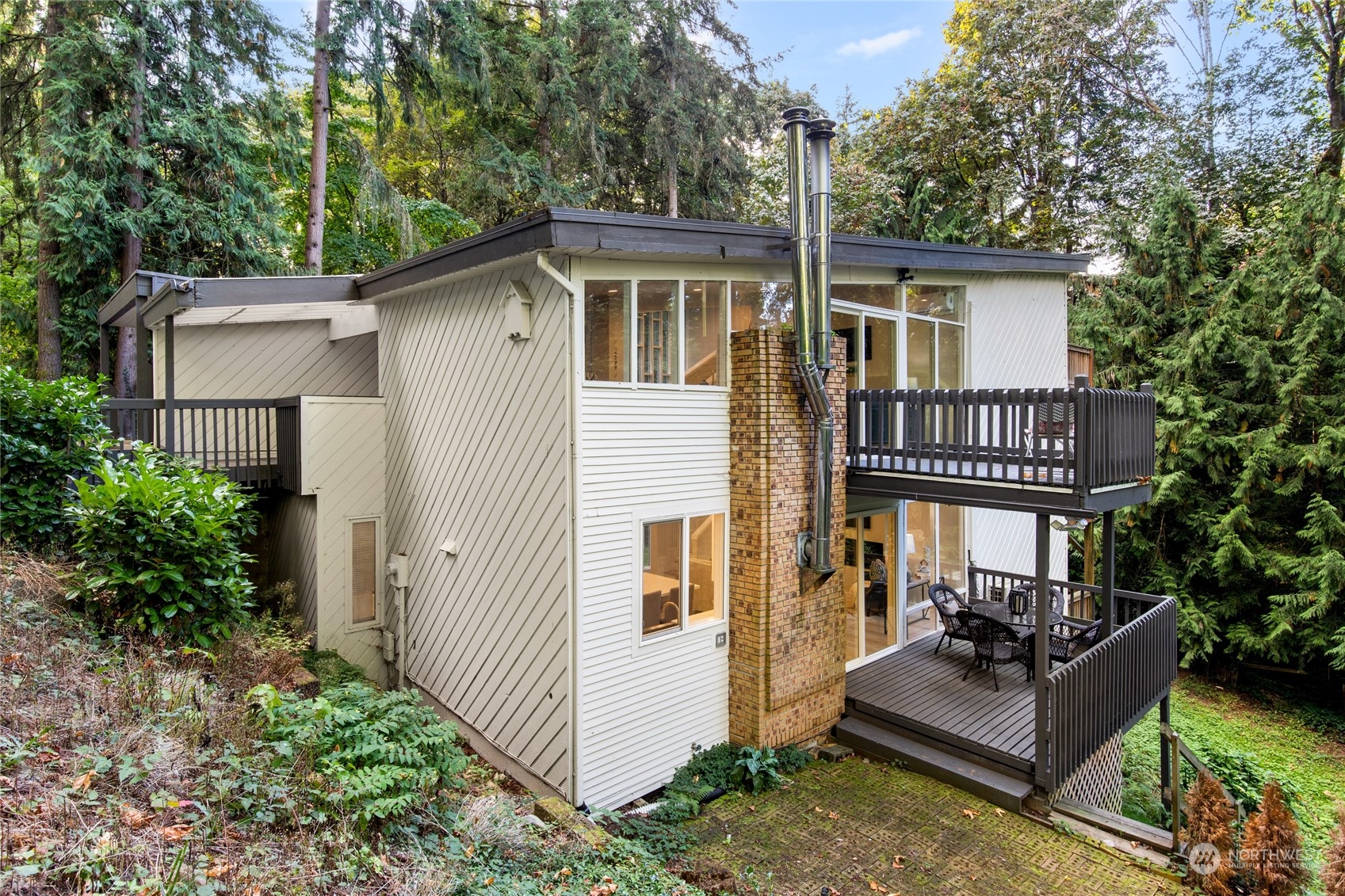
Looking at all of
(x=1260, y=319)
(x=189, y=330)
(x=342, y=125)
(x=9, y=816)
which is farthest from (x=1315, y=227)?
(x=342, y=125)

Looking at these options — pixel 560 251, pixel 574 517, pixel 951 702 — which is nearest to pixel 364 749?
pixel 574 517

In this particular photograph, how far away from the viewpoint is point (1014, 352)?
10.6m

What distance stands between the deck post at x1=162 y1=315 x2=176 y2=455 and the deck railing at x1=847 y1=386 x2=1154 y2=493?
305 inches

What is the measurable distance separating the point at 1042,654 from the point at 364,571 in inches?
307

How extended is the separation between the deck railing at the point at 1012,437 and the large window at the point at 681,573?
199cm

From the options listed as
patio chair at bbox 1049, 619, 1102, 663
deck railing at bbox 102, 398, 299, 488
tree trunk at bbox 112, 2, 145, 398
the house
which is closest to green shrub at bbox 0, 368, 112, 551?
deck railing at bbox 102, 398, 299, 488

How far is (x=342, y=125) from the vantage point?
15742 millimetres

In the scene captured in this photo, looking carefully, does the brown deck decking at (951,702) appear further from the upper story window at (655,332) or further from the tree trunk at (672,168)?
the tree trunk at (672,168)

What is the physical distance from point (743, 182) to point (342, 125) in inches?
409

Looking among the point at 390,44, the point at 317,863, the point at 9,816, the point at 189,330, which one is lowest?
the point at 317,863

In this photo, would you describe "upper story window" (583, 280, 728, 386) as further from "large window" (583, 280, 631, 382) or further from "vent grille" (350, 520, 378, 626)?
"vent grille" (350, 520, 378, 626)

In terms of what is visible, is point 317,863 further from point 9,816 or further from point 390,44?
point 390,44

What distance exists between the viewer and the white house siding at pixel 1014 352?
395 inches

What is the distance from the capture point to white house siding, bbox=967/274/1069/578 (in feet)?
32.9
